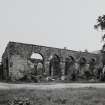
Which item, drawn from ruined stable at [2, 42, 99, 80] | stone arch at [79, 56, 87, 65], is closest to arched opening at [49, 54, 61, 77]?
ruined stable at [2, 42, 99, 80]

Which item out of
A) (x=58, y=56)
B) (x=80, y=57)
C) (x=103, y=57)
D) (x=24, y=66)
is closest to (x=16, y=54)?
(x=24, y=66)

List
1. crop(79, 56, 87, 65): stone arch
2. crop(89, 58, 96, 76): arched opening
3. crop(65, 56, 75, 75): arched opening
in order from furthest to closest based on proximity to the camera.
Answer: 1. crop(89, 58, 96, 76): arched opening
2. crop(79, 56, 87, 65): stone arch
3. crop(65, 56, 75, 75): arched opening

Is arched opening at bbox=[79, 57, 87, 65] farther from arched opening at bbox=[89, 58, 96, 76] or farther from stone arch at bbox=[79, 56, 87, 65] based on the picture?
arched opening at bbox=[89, 58, 96, 76]

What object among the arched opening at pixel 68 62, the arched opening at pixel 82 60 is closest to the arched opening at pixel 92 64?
the arched opening at pixel 82 60

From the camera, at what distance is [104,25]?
68.5ft

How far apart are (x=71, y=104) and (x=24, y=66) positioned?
612 inches

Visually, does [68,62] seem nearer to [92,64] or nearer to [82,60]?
[82,60]

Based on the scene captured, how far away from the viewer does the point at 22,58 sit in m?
22.9

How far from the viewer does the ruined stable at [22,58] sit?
72.4 feet

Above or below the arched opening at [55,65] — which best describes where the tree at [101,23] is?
above

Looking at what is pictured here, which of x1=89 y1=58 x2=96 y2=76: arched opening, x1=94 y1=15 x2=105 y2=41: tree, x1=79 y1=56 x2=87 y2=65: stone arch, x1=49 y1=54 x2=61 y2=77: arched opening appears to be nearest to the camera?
x1=94 y1=15 x2=105 y2=41: tree

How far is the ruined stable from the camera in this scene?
22.1 metres

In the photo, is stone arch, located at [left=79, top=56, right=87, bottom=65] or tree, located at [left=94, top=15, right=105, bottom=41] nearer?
tree, located at [left=94, top=15, right=105, bottom=41]

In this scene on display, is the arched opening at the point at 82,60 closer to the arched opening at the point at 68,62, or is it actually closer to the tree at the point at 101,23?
the arched opening at the point at 68,62
